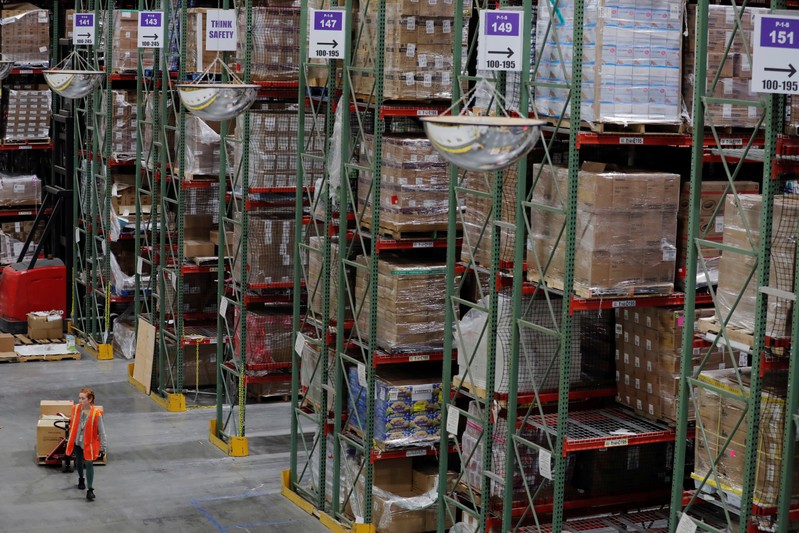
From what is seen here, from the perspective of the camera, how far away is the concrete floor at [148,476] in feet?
44.8

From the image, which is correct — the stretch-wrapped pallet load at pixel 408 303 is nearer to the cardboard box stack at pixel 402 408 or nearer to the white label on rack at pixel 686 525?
the cardboard box stack at pixel 402 408

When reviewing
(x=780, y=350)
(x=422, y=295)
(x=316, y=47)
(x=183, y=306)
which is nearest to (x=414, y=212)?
(x=422, y=295)

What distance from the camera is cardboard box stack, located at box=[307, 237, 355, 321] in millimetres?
13414

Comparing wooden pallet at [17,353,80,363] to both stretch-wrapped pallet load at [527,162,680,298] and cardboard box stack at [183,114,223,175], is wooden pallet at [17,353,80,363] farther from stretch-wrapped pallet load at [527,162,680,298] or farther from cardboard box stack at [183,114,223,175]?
stretch-wrapped pallet load at [527,162,680,298]

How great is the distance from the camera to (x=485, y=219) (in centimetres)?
1116

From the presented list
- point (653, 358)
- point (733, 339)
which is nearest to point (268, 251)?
point (653, 358)

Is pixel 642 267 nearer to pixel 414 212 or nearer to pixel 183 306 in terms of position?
pixel 414 212

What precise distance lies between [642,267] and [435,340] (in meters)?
3.17

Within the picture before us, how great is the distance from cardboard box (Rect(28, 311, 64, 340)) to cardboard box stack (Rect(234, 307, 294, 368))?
6.55 m

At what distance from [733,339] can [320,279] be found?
590 centimetres

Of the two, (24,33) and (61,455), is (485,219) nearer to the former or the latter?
(61,455)

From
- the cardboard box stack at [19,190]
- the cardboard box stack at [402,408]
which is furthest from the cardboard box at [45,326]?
the cardboard box stack at [402,408]

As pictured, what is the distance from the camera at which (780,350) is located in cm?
862

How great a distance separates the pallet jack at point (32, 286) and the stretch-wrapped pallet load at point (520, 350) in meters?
12.4
